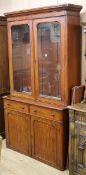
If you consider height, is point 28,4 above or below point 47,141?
above

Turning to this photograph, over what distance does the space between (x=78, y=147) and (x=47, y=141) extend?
0.54 metres

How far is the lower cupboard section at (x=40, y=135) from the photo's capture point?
3.18 metres

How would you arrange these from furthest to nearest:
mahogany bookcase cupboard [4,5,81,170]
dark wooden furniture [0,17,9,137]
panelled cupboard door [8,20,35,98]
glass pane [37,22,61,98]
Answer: dark wooden furniture [0,17,9,137] → panelled cupboard door [8,20,35,98] → glass pane [37,22,61,98] → mahogany bookcase cupboard [4,5,81,170]

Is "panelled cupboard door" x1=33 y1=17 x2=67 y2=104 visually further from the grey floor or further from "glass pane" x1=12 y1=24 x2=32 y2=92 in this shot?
A: the grey floor

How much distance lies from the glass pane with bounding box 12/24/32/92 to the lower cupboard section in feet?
1.30

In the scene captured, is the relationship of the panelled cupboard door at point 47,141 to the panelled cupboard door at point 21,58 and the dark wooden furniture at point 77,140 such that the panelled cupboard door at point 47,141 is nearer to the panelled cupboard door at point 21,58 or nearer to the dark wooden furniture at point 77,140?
the dark wooden furniture at point 77,140

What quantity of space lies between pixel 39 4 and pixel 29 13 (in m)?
0.51

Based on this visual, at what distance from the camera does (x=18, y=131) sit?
3.73m

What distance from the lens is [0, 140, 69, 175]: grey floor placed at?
323 cm

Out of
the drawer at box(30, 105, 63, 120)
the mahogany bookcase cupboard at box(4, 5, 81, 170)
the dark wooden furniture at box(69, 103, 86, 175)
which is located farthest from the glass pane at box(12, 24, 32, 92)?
the dark wooden furniture at box(69, 103, 86, 175)

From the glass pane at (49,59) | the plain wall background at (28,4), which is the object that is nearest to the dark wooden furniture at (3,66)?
the plain wall background at (28,4)

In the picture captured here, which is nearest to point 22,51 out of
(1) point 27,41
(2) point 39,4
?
(1) point 27,41

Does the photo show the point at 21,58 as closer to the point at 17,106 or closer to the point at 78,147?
the point at 17,106

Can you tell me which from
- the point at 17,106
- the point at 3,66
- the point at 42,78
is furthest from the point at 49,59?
the point at 3,66
